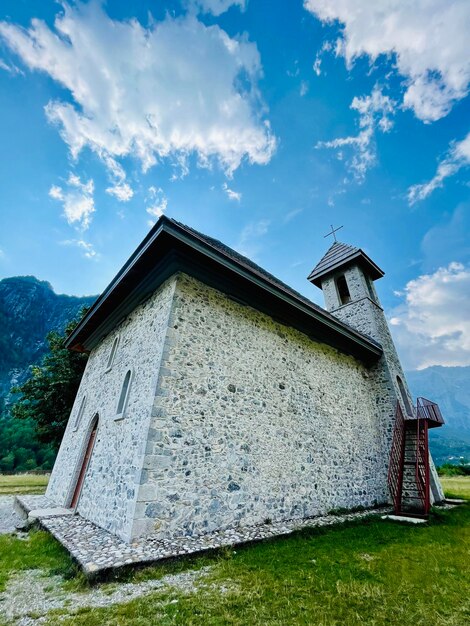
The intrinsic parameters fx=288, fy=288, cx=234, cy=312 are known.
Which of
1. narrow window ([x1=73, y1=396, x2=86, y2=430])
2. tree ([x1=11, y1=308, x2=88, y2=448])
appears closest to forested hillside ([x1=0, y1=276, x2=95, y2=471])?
tree ([x1=11, y1=308, x2=88, y2=448])

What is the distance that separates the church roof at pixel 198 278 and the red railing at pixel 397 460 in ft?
10.5

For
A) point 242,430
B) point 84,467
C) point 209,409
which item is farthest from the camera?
point 84,467

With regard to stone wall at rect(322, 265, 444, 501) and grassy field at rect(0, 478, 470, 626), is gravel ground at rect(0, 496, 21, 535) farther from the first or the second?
stone wall at rect(322, 265, 444, 501)

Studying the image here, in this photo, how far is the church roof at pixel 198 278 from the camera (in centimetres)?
580

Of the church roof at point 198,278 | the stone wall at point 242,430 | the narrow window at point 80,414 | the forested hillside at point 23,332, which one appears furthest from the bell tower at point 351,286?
the forested hillside at point 23,332

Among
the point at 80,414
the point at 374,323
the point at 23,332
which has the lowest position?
the point at 80,414

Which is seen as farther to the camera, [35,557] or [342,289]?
[342,289]

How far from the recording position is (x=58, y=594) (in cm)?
312

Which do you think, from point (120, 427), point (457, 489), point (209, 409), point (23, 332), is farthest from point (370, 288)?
point (23, 332)

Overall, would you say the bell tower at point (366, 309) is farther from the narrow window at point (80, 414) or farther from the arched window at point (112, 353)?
the narrow window at point (80, 414)

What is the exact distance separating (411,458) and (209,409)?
26.3 ft

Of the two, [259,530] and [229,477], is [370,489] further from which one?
[229,477]

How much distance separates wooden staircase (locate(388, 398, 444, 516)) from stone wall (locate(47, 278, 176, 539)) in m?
7.80

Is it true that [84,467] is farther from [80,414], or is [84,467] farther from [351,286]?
[351,286]
